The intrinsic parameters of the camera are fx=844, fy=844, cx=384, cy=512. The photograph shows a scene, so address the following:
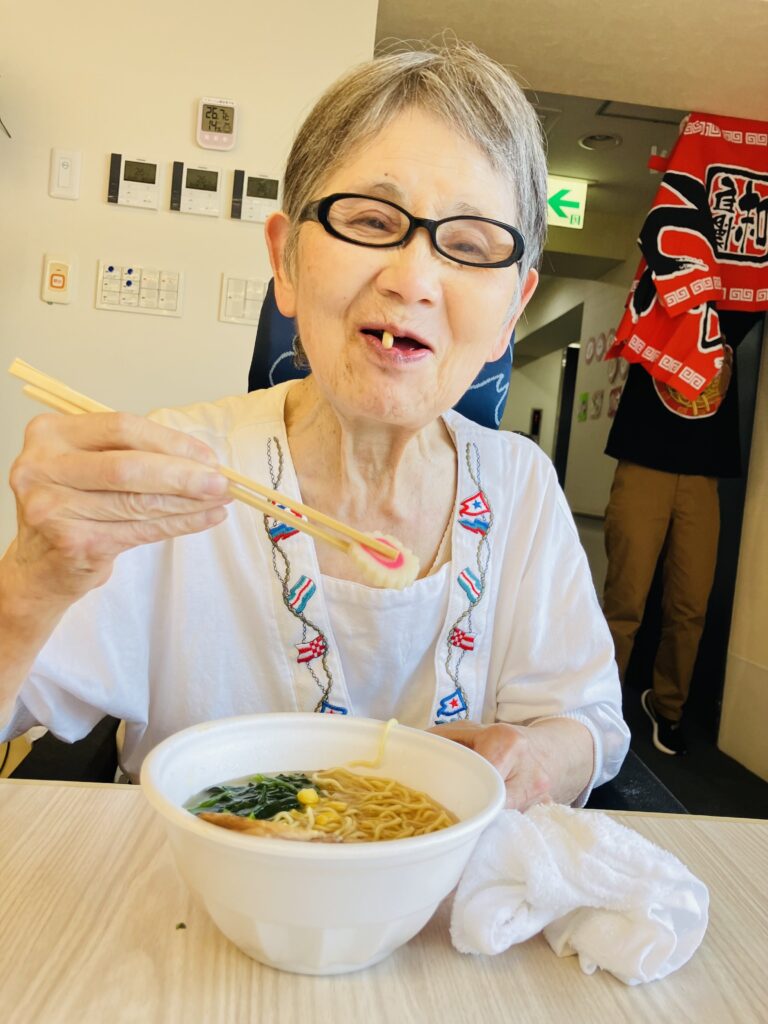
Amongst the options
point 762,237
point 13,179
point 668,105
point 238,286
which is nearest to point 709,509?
point 762,237

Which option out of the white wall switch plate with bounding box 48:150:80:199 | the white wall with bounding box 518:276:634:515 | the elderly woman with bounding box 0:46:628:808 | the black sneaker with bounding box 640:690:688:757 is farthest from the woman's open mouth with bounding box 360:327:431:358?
the white wall with bounding box 518:276:634:515

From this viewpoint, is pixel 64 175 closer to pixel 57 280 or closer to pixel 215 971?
pixel 57 280

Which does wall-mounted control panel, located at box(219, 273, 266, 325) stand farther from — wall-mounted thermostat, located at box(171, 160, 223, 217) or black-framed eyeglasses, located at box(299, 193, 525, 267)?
black-framed eyeglasses, located at box(299, 193, 525, 267)

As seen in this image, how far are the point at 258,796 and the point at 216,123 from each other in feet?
8.41

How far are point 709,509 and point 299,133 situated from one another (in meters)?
3.00

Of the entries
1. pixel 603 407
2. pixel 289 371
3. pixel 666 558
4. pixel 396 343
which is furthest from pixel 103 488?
pixel 603 407

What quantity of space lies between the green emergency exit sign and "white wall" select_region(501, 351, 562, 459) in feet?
12.7

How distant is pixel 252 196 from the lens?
277 cm

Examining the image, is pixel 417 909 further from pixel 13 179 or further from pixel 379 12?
pixel 379 12

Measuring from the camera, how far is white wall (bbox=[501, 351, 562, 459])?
31.4ft

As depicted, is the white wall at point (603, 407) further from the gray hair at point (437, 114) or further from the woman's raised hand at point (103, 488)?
the woman's raised hand at point (103, 488)

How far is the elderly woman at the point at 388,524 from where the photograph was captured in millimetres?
976

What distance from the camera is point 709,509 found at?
144 inches

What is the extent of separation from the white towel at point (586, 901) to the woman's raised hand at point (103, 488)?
0.35 meters
